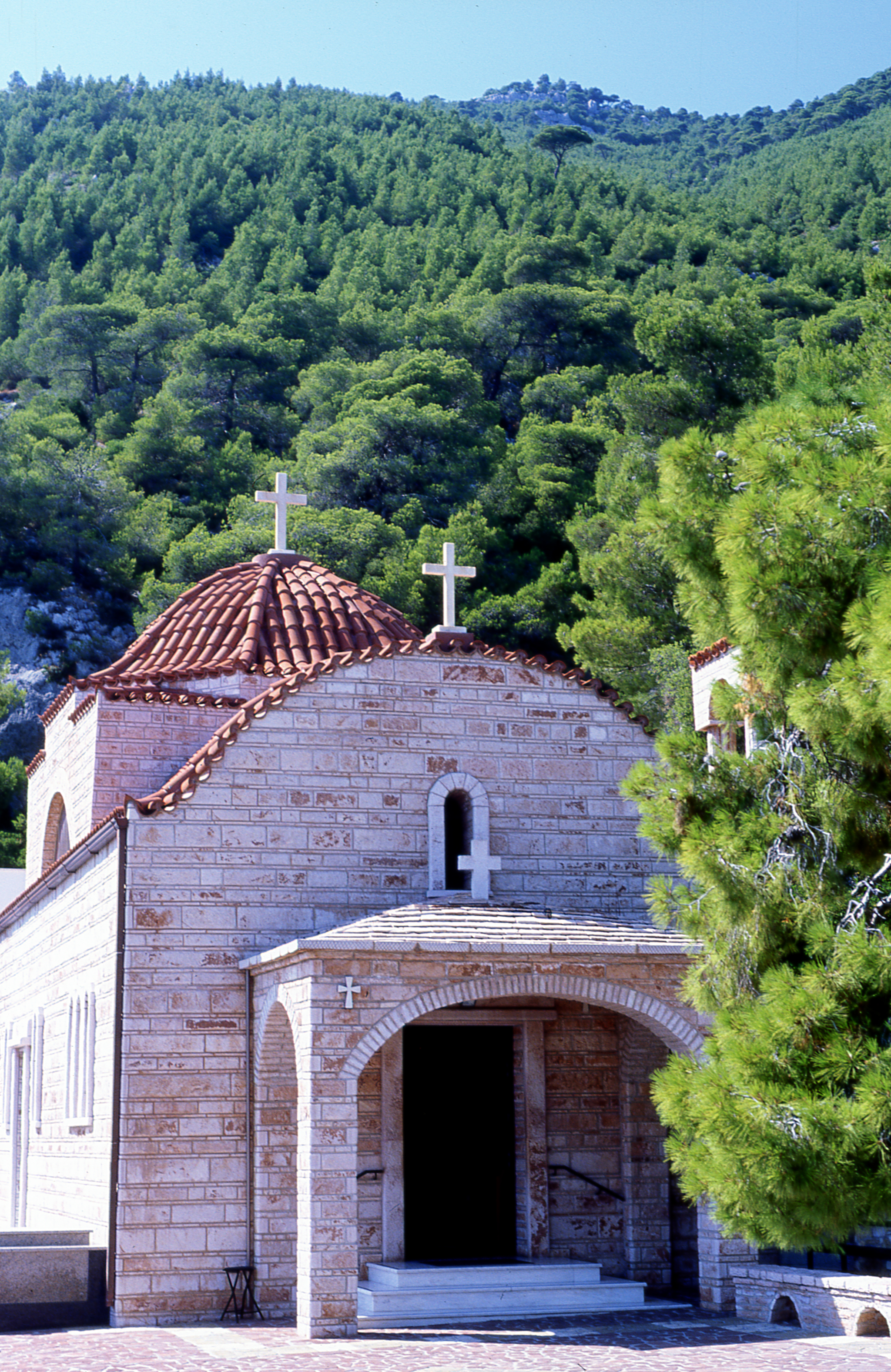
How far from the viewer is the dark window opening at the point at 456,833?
14.1m

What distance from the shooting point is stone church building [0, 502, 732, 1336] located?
1198 cm

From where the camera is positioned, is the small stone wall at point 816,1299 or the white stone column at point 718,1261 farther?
the white stone column at point 718,1261

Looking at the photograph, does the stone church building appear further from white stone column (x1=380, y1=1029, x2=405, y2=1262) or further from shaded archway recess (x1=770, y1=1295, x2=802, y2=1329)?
shaded archway recess (x1=770, y1=1295, x2=802, y2=1329)

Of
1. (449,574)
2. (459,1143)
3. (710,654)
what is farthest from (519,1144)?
(710,654)

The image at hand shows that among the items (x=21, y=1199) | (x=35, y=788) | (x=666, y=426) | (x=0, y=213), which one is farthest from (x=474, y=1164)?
(x=0, y=213)

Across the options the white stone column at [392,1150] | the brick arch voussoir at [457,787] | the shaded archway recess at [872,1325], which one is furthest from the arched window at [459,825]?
the shaded archway recess at [872,1325]

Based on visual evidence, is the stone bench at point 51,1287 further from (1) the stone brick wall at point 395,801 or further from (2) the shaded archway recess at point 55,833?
(2) the shaded archway recess at point 55,833

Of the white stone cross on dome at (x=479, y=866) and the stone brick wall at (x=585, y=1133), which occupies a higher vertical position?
the white stone cross on dome at (x=479, y=866)

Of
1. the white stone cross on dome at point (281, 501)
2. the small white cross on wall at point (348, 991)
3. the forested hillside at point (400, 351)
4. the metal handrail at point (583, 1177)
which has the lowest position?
the metal handrail at point (583, 1177)

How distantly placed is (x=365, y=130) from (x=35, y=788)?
83187 mm

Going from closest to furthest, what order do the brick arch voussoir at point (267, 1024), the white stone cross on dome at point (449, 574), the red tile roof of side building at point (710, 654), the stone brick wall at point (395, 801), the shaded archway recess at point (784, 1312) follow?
1. the shaded archway recess at point (784, 1312)
2. the brick arch voussoir at point (267, 1024)
3. the stone brick wall at point (395, 801)
4. the white stone cross on dome at point (449, 574)
5. the red tile roof of side building at point (710, 654)

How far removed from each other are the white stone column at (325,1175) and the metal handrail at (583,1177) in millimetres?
3043

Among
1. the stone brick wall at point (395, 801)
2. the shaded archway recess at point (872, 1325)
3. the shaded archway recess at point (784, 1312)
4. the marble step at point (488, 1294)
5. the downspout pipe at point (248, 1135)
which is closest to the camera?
the shaded archway recess at point (872, 1325)

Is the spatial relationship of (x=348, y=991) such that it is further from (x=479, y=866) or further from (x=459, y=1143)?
(x=459, y=1143)
